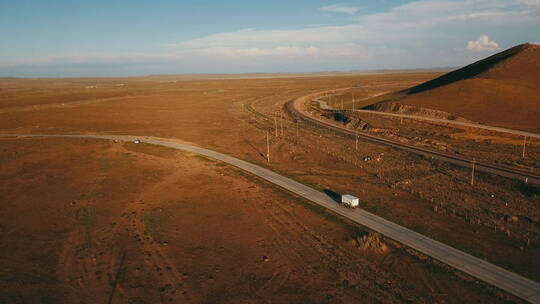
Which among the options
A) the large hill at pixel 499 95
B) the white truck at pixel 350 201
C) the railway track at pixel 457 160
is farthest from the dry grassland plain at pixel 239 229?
the large hill at pixel 499 95

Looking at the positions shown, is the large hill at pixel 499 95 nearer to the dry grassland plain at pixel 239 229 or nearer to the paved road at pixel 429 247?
the dry grassland plain at pixel 239 229

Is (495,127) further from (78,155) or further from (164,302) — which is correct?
(78,155)

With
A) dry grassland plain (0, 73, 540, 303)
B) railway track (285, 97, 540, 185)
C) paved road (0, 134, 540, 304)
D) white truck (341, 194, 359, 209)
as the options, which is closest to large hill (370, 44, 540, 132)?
railway track (285, 97, 540, 185)

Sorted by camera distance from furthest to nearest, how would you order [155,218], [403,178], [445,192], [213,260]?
[403,178], [445,192], [155,218], [213,260]

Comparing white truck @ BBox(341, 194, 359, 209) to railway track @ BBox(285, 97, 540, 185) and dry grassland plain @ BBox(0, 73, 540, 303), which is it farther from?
railway track @ BBox(285, 97, 540, 185)

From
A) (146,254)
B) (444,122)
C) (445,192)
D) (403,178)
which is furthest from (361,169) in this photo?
(444,122)

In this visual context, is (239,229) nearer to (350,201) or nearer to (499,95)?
(350,201)
